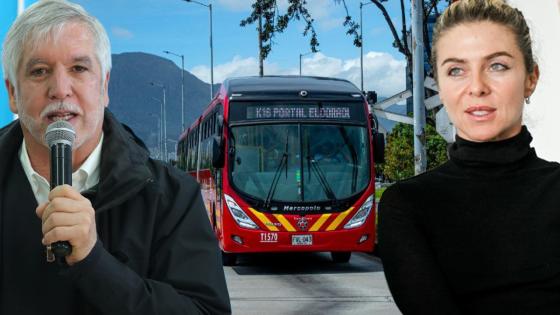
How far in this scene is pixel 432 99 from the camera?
14758mm

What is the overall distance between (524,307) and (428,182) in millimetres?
412

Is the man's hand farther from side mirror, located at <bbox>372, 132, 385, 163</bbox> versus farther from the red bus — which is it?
side mirror, located at <bbox>372, 132, 385, 163</bbox>

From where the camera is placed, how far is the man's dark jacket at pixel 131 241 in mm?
2051

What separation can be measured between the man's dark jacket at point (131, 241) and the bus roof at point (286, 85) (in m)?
13.1

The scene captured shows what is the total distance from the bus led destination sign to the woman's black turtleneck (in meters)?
12.7

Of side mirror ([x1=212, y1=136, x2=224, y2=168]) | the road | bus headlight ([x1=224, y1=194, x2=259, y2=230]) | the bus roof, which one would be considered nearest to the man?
the road

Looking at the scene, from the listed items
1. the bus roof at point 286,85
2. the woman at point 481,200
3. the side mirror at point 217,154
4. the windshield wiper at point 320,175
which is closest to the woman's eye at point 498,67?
the woman at point 481,200

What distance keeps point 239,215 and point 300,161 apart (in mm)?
1378

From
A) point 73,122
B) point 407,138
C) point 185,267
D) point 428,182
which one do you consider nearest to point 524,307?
point 428,182

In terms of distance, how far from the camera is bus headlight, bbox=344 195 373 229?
14.9 meters

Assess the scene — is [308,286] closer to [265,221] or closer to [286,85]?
[265,221]

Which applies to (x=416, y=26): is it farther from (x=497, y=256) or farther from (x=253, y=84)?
(x=497, y=256)

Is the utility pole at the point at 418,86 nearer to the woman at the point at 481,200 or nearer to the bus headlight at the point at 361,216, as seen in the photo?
the bus headlight at the point at 361,216

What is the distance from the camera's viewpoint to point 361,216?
49.0ft
